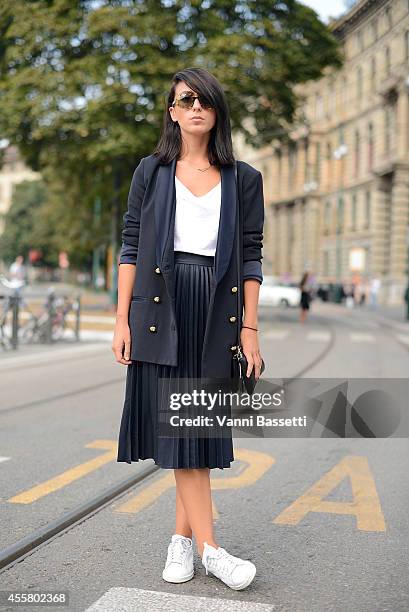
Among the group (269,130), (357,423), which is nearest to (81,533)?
(357,423)

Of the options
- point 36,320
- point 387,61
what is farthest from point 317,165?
point 36,320

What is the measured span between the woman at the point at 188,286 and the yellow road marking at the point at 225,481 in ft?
3.98

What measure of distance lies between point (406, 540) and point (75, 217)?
35.3 meters

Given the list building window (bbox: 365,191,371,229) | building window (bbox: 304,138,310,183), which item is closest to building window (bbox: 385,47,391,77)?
building window (bbox: 365,191,371,229)

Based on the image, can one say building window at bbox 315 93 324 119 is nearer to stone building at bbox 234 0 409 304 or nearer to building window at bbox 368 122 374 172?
stone building at bbox 234 0 409 304

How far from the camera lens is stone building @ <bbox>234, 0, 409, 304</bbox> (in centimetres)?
4884

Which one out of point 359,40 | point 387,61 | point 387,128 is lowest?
point 387,128

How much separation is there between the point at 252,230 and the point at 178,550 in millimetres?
1315

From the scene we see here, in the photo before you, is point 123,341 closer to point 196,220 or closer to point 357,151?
point 196,220

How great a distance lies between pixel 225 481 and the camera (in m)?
5.66

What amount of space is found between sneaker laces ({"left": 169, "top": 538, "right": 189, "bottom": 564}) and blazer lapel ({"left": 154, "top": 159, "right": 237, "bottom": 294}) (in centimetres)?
107

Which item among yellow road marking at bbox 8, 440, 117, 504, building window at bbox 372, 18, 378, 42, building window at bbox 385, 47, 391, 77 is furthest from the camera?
building window at bbox 372, 18, 378, 42

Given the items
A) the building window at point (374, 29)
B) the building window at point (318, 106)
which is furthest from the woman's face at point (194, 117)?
the building window at point (318, 106)

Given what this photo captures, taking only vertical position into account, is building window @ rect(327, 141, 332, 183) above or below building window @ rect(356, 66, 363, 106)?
below
